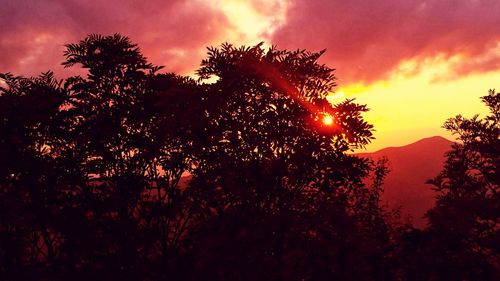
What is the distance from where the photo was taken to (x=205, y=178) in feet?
45.6

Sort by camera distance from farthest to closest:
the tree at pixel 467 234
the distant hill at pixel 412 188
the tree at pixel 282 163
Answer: the distant hill at pixel 412 188 < the tree at pixel 467 234 < the tree at pixel 282 163

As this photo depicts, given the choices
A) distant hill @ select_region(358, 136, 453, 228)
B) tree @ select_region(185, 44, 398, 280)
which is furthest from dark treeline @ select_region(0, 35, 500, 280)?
distant hill @ select_region(358, 136, 453, 228)

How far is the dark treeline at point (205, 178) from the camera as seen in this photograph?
10.4 meters

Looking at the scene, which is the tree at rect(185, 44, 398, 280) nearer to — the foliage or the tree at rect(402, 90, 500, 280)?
the foliage

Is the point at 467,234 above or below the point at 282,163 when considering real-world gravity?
below

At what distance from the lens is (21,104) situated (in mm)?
12602

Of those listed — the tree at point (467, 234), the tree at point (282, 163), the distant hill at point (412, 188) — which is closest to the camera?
the tree at point (282, 163)

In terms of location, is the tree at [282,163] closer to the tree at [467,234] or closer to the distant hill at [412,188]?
the tree at [467,234]

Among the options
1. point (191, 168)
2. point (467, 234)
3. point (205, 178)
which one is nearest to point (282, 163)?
point (205, 178)

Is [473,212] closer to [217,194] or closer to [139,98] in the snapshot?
[217,194]

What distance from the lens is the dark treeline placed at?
10352 mm

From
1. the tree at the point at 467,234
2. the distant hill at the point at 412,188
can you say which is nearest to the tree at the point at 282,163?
the tree at the point at 467,234

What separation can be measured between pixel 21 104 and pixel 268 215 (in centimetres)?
995

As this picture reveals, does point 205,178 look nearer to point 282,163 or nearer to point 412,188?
point 282,163
